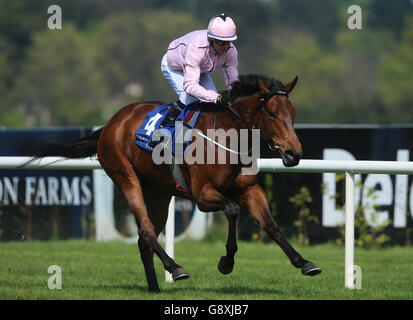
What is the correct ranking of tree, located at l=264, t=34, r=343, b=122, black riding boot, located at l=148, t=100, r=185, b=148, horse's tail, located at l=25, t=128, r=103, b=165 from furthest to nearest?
tree, located at l=264, t=34, r=343, b=122 → horse's tail, located at l=25, t=128, r=103, b=165 → black riding boot, located at l=148, t=100, r=185, b=148

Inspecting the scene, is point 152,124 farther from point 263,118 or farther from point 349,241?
point 349,241

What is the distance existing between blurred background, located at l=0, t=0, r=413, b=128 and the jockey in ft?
93.0

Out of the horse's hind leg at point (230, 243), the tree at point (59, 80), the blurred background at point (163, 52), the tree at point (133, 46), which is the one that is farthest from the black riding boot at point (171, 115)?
the tree at point (133, 46)

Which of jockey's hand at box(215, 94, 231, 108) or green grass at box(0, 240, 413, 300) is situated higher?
jockey's hand at box(215, 94, 231, 108)

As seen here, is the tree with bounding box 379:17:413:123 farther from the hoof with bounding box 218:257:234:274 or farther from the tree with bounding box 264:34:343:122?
the hoof with bounding box 218:257:234:274

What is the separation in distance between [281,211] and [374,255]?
1079 mm

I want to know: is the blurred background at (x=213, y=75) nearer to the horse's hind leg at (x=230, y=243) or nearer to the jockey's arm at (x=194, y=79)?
the jockey's arm at (x=194, y=79)

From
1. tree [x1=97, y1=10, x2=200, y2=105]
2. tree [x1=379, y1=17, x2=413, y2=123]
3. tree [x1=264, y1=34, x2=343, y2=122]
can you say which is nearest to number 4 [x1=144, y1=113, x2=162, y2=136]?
tree [x1=379, y1=17, x2=413, y2=123]

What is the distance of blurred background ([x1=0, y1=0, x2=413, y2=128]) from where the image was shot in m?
44.6

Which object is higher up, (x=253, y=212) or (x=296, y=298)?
(x=253, y=212)

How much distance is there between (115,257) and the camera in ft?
25.4

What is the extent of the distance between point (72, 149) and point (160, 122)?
1044mm
